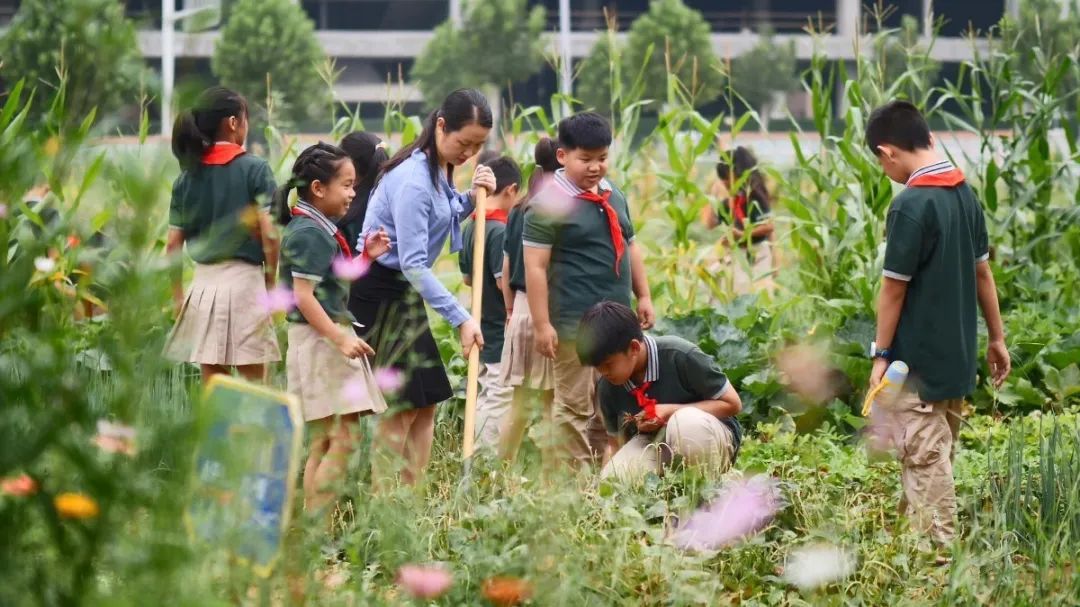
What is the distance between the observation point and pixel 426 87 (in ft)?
126

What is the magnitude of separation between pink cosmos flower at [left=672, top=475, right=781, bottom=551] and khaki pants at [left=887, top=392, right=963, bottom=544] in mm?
464

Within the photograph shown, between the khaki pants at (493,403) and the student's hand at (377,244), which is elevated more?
the student's hand at (377,244)

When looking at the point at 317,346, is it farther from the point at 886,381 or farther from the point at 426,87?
the point at 426,87

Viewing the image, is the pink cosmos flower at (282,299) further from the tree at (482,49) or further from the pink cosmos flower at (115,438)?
the tree at (482,49)

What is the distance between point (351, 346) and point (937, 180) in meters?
1.67

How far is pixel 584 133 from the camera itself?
4.59 m

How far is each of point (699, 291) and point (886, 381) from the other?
365cm

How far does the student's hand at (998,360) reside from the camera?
4.33 meters

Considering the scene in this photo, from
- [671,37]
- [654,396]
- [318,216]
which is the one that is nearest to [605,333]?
[654,396]

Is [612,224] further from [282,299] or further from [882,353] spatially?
[282,299]

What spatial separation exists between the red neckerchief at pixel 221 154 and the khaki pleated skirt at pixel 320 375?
0.73 meters

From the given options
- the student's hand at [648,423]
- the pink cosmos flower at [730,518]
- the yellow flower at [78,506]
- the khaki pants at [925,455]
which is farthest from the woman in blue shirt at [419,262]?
the yellow flower at [78,506]

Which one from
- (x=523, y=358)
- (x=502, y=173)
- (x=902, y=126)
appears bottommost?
(x=523, y=358)

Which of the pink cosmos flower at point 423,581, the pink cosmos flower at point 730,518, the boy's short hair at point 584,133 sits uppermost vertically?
the boy's short hair at point 584,133
